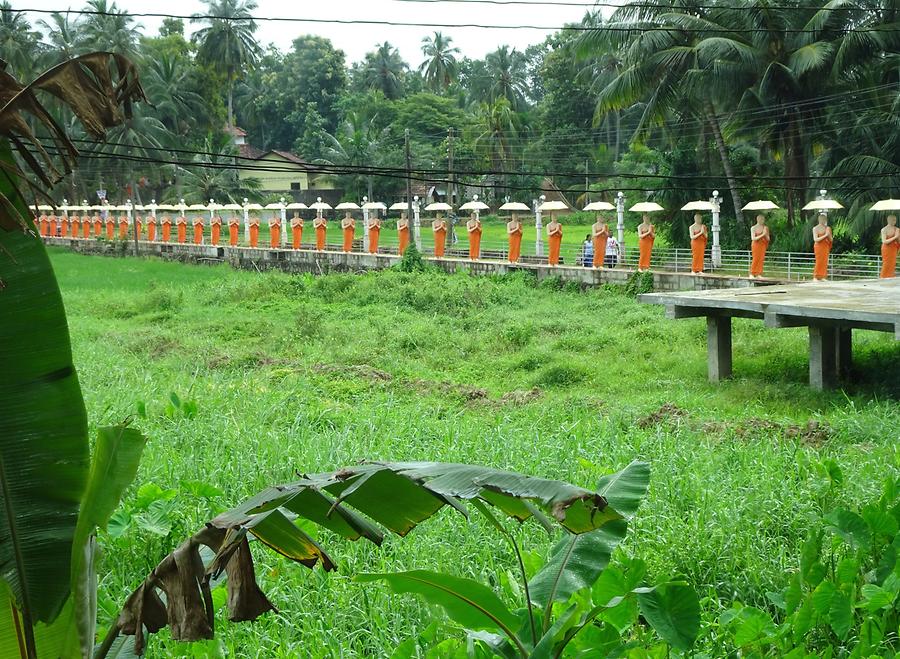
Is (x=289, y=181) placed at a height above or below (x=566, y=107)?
below

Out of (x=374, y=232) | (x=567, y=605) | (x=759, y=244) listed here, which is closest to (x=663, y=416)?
(x=567, y=605)

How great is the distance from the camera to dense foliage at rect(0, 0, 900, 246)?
67.2ft

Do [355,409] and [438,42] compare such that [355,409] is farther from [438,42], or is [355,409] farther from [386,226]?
[438,42]

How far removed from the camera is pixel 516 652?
8.59ft

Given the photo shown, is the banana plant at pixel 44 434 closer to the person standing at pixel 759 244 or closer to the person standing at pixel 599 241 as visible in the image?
the person standing at pixel 759 244

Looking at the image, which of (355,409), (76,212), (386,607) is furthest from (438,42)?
(386,607)

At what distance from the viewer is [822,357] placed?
31.1ft

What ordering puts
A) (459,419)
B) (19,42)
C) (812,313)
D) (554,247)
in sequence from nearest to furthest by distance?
1. (459,419)
2. (812,313)
3. (554,247)
4. (19,42)

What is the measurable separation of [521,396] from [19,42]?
36.1 m

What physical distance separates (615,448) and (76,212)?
4049 centimetres

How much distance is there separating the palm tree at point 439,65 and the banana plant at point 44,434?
52.1m

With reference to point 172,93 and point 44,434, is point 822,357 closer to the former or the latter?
point 44,434

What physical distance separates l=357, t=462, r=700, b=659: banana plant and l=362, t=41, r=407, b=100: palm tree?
5239 centimetres

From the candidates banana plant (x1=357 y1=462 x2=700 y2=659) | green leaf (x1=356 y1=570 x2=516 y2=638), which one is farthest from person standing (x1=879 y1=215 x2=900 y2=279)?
green leaf (x1=356 y1=570 x2=516 y2=638)
